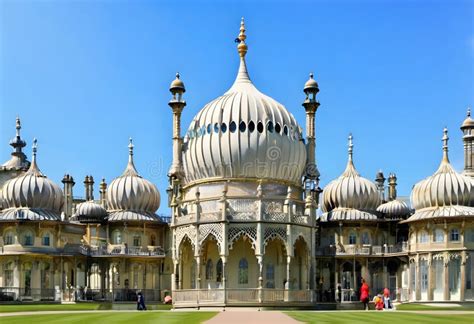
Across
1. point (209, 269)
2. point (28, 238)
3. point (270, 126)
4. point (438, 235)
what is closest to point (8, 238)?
point (28, 238)

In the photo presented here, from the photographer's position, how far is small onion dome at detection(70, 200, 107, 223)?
94844 millimetres

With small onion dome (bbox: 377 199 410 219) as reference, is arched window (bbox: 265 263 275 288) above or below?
below

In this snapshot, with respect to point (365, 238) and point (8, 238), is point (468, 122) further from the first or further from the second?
point (8, 238)

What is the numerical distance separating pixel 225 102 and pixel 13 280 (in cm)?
2724

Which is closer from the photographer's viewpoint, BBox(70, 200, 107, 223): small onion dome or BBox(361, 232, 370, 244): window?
BBox(361, 232, 370, 244): window

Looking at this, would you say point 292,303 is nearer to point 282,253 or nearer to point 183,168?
point 282,253

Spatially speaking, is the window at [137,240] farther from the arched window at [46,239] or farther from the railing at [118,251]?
the arched window at [46,239]

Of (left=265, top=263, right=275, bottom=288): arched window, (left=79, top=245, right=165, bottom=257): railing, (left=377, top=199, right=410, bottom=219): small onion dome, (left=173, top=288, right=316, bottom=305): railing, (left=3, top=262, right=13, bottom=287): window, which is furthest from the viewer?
(left=377, top=199, right=410, bottom=219): small onion dome

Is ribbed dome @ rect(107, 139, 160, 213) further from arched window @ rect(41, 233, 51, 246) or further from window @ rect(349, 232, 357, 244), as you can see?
window @ rect(349, 232, 357, 244)


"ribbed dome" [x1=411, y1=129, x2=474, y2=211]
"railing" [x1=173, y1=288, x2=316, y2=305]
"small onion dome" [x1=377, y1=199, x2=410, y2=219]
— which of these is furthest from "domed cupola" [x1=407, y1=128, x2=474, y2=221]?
"railing" [x1=173, y1=288, x2=316, y2=305]

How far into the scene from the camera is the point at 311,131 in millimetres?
88000

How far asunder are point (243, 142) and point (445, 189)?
20455mm

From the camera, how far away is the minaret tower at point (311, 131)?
83.8m

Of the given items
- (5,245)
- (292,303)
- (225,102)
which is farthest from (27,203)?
(292,303)
